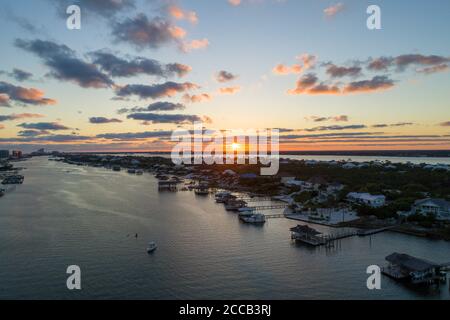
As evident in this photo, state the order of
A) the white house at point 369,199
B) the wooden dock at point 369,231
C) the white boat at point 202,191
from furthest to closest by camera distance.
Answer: the white boat at point 202,191, the white house at point 369,199, the wooden dock at point 369,231

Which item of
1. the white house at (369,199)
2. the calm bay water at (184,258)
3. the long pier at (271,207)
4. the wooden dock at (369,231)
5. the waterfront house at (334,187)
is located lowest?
the calm bay water at (184,258)

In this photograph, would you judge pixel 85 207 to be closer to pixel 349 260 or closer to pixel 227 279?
pixel 227 279

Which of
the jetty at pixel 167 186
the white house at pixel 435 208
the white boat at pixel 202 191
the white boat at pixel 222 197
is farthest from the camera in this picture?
the jetty at pixel 167 186

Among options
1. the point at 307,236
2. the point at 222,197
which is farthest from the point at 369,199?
the point at 222,197

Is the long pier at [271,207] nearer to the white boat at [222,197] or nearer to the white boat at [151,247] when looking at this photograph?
the white boat at [222,197]

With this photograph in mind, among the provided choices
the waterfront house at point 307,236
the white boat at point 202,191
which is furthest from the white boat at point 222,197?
the waterfront house at point 307,236
